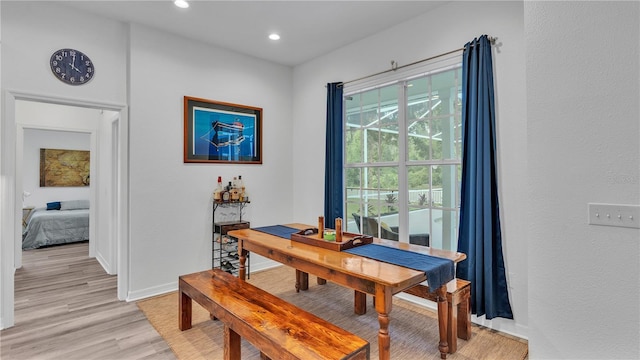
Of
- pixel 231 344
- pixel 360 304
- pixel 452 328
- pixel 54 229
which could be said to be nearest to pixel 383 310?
pixel 452 328

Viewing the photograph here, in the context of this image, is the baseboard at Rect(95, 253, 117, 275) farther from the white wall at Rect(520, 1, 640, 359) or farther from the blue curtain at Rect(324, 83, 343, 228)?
the white wall at Rect(520, 1, 640, 359)

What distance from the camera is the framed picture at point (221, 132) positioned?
368 cm

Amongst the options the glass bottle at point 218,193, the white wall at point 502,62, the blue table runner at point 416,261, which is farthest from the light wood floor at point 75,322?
the white wall at point 502,62

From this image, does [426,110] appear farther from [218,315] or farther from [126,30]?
[126,30]

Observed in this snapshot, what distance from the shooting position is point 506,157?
255 centimetres

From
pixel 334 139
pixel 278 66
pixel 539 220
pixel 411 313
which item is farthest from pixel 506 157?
pixel 278 66

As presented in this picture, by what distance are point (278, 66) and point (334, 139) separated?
4.85ft

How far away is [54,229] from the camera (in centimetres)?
555

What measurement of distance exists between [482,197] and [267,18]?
264cm

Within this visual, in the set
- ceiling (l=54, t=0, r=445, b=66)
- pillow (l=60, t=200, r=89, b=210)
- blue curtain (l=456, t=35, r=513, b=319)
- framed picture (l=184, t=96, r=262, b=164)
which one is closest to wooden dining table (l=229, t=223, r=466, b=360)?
blue curtain (l=456, t=35, r=513, b=319)

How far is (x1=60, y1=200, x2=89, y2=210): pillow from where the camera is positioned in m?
6.63

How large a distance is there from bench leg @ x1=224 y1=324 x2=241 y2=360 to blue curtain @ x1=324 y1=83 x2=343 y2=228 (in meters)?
2.02

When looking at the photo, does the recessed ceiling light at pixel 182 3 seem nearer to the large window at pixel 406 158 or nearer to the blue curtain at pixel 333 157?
the blue curtain at pixel 333 157

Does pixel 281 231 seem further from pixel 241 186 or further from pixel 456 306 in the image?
pixel 456 306
